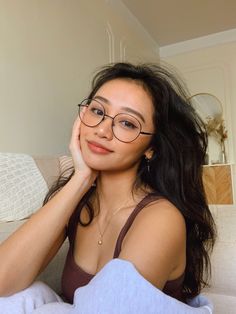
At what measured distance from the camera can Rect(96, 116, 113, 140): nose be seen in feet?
2.79

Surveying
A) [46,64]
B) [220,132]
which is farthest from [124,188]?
[220,132]

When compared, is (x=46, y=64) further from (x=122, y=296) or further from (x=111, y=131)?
(x=122, y=296)

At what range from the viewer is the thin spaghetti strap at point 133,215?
790 millimetres

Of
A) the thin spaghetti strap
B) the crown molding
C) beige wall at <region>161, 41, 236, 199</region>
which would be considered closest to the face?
the thin spaghetti strap

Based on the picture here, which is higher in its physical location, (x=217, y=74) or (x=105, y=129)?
(x=217, y=74)

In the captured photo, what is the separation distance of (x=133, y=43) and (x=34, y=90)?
77.8 inches

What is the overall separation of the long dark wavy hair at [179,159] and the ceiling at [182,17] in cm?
282

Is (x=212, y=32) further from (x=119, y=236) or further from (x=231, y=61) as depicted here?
(x=119, y=236)

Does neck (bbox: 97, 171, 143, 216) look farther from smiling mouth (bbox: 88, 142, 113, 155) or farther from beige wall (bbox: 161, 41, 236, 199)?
beige wall (bbox: 161, 41, 236, 199)

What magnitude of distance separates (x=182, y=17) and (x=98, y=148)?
3304mm

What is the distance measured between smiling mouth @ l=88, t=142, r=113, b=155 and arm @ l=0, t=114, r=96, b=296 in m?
0.10

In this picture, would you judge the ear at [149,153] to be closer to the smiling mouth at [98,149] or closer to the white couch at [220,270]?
the smiling mouth at [98,149]

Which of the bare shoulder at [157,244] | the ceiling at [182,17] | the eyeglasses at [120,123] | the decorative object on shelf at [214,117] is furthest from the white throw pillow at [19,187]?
the decorative object on shelf at [214,117]

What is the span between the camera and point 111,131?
33.7 inches
